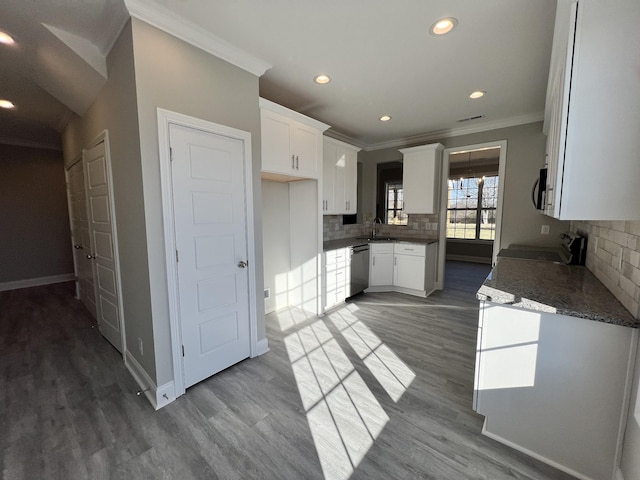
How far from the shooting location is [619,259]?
1.50m

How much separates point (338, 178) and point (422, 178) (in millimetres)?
1447

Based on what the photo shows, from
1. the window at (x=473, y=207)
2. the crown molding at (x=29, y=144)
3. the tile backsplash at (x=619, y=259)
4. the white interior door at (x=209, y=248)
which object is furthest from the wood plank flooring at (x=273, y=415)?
the window at (x=473, y=207)

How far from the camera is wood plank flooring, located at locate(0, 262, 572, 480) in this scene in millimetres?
1431

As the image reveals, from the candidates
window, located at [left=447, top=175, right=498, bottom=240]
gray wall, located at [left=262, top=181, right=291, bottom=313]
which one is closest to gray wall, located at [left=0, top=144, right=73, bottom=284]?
gray wall, located at [left=262, top=181, right=291, bottom=313]

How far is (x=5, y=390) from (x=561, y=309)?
151 inches

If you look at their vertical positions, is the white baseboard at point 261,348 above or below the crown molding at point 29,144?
below

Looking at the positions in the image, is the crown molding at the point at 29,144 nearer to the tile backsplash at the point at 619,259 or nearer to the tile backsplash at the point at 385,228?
the tile backsplash at the point at 385,228

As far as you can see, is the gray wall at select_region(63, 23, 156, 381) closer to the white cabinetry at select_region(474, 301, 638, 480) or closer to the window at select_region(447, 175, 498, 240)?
the white cabinetry at select_region(474, 301, 638, 480)

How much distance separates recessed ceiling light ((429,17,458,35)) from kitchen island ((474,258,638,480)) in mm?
1798

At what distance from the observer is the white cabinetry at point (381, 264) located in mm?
4328

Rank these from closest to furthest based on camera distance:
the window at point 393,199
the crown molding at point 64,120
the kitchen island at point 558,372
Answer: the kitchen island at point 558,372
the crown molding at point 64,120
the window at point 393,199

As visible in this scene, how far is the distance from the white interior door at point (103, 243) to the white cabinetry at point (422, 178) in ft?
13.1

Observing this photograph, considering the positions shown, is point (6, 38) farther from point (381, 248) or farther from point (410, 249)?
point (410, 249)

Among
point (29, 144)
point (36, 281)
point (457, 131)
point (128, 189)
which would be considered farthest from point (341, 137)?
point (36, 281)
